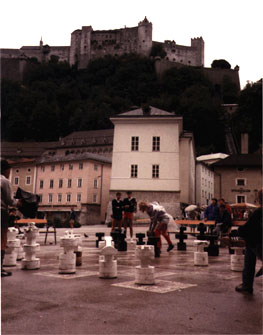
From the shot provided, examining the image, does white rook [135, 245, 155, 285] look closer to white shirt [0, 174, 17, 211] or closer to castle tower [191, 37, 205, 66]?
white shirt [0, 174, 17, 211]

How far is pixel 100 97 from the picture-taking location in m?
112

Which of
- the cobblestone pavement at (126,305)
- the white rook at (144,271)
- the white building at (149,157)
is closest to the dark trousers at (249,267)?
the cobblestone pavement at (126,305)

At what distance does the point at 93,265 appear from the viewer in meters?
8.35

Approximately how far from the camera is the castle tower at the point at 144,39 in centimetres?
12875

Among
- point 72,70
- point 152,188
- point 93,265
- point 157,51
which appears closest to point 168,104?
point 157,51

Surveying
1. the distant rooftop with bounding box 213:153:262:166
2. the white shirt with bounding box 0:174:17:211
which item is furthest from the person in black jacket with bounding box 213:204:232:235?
the distant rooftop with bounding box 213:153:262:166

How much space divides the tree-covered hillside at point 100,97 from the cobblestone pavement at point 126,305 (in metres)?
81.5

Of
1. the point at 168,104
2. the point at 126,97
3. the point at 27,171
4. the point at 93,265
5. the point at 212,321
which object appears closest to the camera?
the point at 212,321

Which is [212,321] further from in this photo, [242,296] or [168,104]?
[168,104]

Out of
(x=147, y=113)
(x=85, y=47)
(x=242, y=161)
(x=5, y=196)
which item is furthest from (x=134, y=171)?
(x=85, y=47)

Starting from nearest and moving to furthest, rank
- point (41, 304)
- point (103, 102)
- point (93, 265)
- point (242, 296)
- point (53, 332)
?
point (53, 332) < point (41, 304) < point (242, 296) < point (93, 265) < point (103, 102)

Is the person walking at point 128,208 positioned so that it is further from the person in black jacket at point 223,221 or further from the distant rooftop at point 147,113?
the distant rooftop at point 147,113

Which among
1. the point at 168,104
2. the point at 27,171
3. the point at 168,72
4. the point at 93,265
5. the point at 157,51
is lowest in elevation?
the point at 93,265

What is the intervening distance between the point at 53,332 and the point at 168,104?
98749 mm
